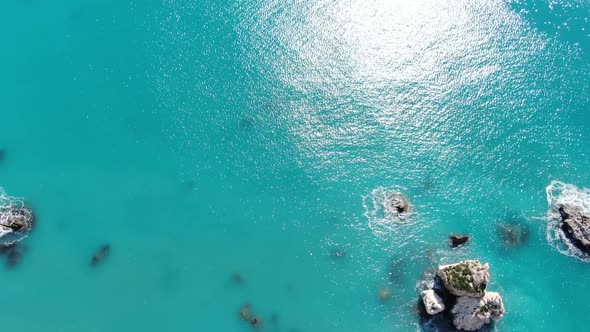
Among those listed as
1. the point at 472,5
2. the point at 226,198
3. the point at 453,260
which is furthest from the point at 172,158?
the point at 472,5

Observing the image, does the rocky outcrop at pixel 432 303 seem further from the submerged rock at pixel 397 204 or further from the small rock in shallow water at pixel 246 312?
the small rock in shallow water at pixel 246 312

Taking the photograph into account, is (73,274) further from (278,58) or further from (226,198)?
(278,58)

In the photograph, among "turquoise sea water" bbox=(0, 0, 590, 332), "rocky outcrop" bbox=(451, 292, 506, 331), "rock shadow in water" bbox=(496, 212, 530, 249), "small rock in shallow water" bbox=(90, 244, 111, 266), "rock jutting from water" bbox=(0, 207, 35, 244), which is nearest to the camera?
"rocky outcrop" bbox=(451, 292, 506, 331)

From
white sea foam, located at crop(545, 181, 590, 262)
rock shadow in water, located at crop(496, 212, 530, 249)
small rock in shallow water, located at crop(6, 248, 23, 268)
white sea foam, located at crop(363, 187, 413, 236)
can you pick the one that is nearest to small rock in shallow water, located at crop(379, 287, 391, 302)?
white sea foam, located at crop(363, 187, 413, 236)

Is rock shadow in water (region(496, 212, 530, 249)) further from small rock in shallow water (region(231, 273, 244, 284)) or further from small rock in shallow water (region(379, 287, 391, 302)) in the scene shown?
small rock in shallow water (region(231, 273, 244, 284))

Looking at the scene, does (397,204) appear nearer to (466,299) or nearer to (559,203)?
(466,299)

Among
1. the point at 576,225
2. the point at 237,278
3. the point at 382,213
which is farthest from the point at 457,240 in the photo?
the point at 237,278
